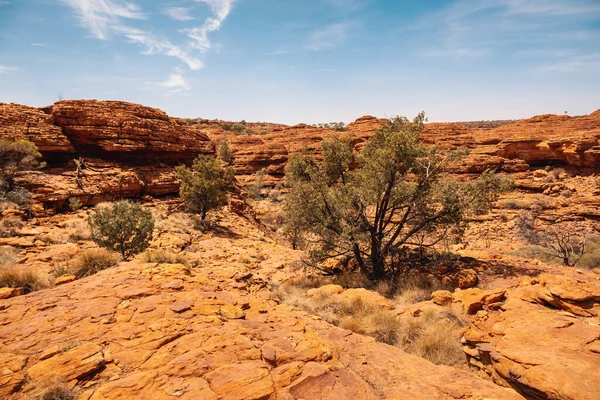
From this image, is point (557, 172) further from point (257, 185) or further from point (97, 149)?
point (97, 149)

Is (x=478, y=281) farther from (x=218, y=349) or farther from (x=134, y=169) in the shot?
(x=134, y=169)

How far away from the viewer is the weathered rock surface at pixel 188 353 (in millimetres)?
2746

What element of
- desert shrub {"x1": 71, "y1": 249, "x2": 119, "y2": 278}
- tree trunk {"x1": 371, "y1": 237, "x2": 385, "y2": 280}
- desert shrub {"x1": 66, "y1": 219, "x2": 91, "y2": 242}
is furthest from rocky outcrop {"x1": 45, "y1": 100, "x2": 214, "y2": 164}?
tree trunk {"x1": 371, "y1": 237, "x2": 385, "y2": 280}

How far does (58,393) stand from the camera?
8.39 feet

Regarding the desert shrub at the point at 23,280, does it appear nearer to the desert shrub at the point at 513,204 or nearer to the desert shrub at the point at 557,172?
the desert shrub at the point at 513,204

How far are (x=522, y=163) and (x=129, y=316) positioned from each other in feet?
122

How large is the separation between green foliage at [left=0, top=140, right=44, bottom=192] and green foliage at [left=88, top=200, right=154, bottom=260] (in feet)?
31.1

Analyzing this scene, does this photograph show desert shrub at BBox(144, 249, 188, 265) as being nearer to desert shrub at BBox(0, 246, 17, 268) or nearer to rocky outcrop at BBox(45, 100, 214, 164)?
desert shrub at BBox(0, 246, 17, 268)

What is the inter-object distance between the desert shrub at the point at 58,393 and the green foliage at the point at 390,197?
7.61m

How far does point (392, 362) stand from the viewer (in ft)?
12.1

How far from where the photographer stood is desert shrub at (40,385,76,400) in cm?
252

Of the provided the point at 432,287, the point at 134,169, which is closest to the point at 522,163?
the point at 432,287

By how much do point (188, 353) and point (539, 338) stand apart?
4874mm

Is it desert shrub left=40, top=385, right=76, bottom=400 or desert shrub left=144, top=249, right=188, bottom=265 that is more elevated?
desert shrub left=40, top=385, right=76, bottom=400
